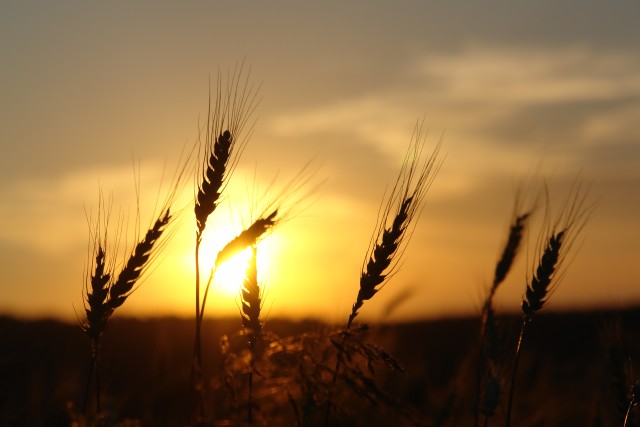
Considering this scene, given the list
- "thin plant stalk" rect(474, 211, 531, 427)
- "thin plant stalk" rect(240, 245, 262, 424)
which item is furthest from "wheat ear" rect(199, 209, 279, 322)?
"thin plant stalk" rect(474, 211, 531, 427)

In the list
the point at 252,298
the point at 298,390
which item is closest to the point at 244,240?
the point at 252,298

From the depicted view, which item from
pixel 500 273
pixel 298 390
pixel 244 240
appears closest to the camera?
pixel 298 390

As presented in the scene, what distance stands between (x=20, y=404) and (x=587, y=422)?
4.49 m

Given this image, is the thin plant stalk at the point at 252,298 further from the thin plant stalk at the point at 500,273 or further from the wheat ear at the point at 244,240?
the thin plant stalk at the point at 500,273

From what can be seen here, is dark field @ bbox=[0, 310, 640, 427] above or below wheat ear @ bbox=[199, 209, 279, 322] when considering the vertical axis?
below

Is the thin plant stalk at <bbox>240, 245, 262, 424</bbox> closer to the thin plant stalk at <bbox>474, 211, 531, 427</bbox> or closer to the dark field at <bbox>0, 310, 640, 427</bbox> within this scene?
the dark field at <bbox>0, 310, 640, 427</bbox>

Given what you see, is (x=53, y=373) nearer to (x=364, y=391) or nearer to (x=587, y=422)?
(x=587, y=422)

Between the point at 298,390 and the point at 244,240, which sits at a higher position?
the point at 244,240

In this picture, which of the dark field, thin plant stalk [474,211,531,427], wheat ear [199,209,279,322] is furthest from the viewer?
thin plant stalk [474,211,531,427]

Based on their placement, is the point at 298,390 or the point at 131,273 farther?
the point at 131,273

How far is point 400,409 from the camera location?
284 centimetres

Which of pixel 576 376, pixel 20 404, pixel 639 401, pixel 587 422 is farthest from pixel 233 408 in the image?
pixel 576 376

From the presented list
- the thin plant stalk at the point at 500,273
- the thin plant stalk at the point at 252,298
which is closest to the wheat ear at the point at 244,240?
the thin plant stalk at the point at 252,298

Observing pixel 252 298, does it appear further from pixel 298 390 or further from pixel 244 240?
pixel 298 390
